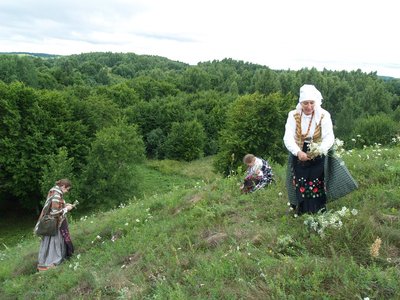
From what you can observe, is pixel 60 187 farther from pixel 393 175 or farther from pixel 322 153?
pixel 393 175

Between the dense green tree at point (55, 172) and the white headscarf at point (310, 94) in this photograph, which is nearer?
the white headscarf at point (310, 94)

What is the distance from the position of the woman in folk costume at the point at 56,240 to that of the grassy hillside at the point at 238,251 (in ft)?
1.24

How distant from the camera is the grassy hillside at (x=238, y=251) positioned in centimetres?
432

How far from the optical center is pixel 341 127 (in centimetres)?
5659

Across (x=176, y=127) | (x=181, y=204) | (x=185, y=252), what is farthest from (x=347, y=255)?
(x=176, y=127)

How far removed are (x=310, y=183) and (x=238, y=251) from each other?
1555mm

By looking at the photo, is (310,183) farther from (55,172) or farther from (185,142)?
(185,142)

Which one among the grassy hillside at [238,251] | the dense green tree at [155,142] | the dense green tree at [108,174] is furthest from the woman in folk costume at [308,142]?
the dense green tree at [155,142]

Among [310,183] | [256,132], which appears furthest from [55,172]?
[310,183]

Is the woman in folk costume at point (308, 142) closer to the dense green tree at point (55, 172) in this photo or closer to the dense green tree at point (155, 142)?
the dense green tree at point (55, 172)

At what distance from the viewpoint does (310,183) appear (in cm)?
573

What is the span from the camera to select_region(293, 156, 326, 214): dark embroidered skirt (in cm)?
568

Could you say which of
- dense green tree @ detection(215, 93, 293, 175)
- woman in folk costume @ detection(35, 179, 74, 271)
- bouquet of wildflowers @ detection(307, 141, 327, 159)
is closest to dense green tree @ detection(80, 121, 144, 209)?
dense green tree @ detection(215, 93, 293, 175)

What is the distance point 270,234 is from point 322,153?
58.7 inches
